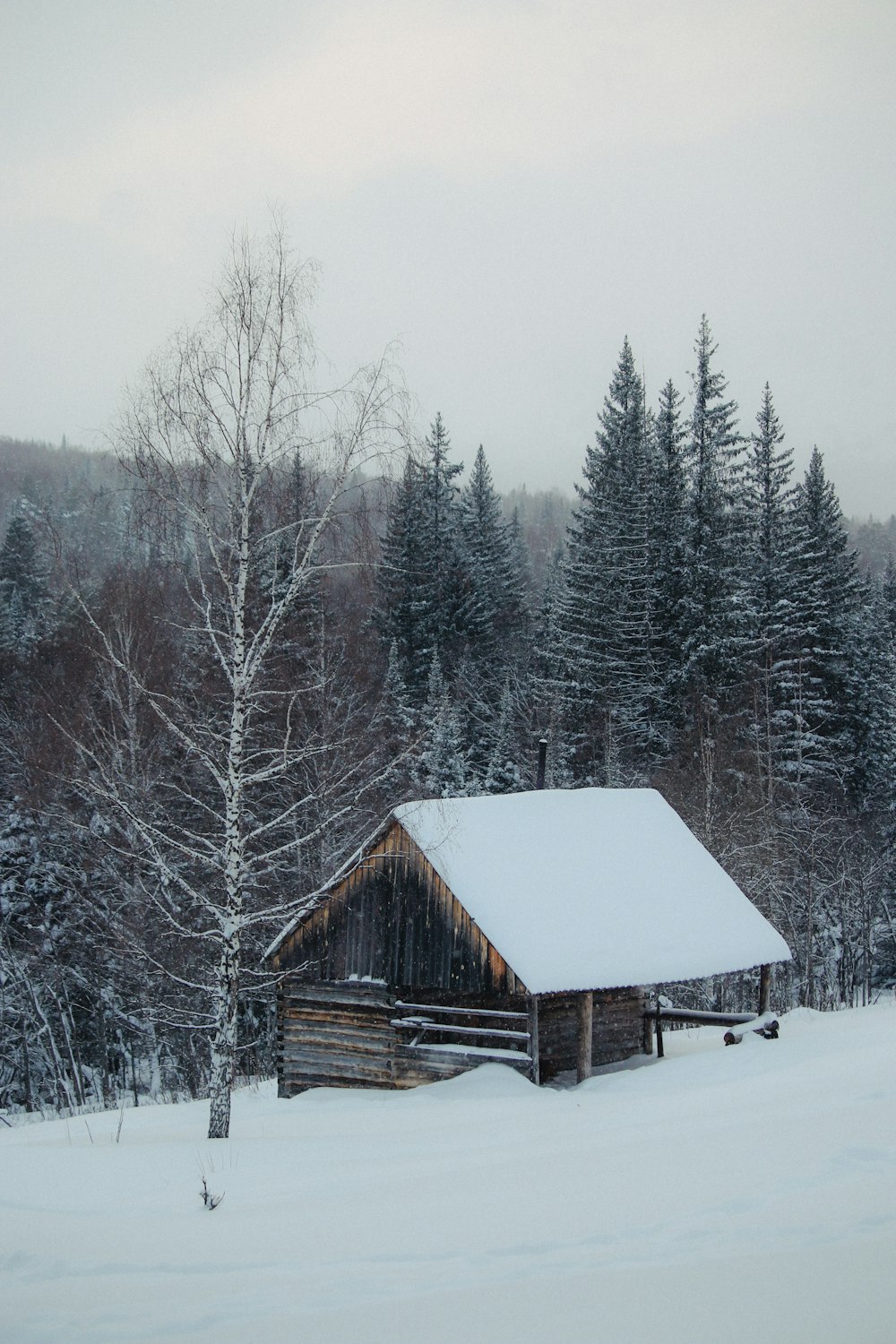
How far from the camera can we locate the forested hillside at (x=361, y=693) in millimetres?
12281

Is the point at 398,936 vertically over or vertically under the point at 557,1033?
over

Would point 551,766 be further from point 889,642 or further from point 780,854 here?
point 889,642

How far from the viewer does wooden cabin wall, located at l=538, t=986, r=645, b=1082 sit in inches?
638

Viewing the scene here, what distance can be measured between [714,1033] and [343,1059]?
1009 centimetres

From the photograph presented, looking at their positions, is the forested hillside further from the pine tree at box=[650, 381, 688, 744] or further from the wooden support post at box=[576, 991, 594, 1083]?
the wooden support post at box=[576, 991, 594, 1083]

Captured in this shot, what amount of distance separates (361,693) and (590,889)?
14419mm

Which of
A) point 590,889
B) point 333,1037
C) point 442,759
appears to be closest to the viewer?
point 590,889

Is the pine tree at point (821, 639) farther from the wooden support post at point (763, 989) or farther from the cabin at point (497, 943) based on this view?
the cabin at point (497, 943)

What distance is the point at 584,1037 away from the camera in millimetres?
15172

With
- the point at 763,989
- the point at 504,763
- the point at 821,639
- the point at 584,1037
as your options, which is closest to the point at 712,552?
the point at 821,639

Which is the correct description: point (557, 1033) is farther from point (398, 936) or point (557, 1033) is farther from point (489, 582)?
point (489, 582)

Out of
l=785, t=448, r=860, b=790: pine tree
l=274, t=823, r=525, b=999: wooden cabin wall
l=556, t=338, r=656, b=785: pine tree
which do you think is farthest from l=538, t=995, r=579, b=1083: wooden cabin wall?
l=785, t=448, r=860, b=790: pine tree

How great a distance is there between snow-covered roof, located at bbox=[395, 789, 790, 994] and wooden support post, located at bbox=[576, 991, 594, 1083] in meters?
0.59

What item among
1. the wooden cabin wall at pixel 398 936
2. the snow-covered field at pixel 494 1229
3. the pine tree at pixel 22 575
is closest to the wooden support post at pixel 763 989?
the wooden cabin wall at pixel 398 936
